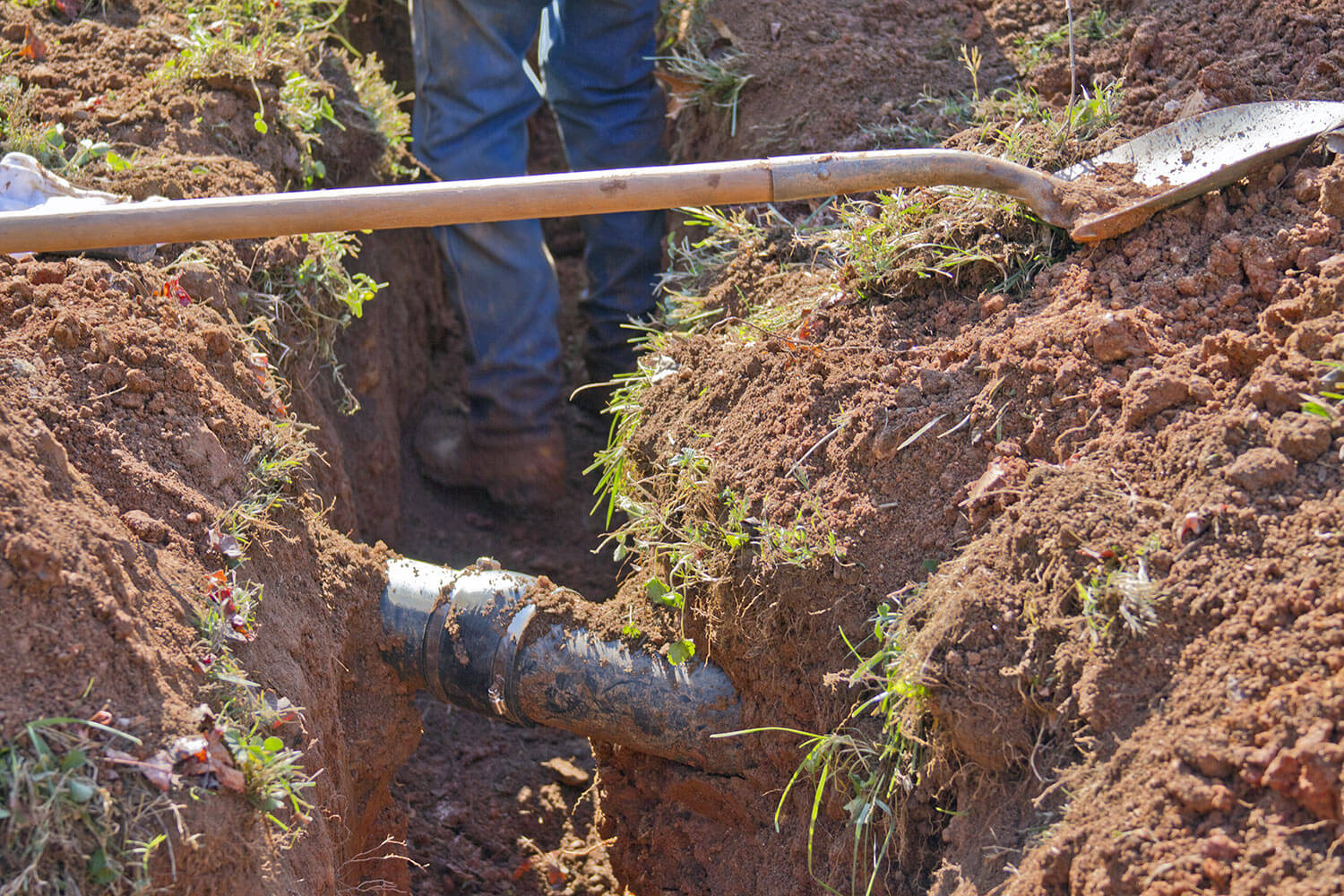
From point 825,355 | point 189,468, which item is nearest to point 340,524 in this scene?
point 189,468

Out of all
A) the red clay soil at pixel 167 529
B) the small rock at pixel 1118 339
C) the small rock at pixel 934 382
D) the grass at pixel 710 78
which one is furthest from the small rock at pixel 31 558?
the grass at pixel 710 78

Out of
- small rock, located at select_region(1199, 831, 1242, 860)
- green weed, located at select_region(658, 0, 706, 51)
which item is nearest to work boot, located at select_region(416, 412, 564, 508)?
green weed, located at select_region(658, 0, 706, 51)

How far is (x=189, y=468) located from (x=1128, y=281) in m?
1.88

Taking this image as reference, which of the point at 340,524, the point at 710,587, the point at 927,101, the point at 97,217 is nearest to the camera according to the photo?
the point at 97,217

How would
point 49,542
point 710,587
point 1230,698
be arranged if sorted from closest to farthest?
1. point 1230,698
2. point 49,542
3. point 710,587

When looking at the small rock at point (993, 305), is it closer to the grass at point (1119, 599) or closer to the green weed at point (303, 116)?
the grass at point (1119, 599)

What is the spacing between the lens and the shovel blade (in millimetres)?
2004

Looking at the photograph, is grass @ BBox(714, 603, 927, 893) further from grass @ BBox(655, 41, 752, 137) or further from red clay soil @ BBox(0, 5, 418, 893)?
grass @ BBox(655, 41, 752, 137)

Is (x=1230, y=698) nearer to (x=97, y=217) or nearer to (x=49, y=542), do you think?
(x=49, y=542)

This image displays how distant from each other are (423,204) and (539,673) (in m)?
0.99

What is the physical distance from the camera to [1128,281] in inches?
79.6

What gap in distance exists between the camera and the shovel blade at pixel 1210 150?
78.9 inches

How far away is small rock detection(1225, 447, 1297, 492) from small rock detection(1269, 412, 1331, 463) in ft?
0.05

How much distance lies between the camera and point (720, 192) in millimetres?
2041
